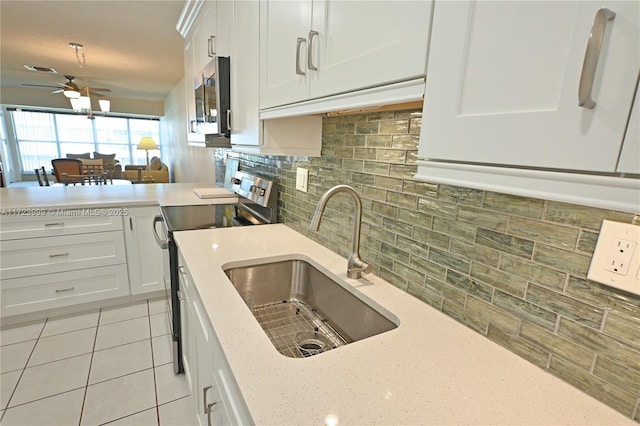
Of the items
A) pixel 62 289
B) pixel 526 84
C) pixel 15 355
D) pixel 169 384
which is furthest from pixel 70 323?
pixel 526 84

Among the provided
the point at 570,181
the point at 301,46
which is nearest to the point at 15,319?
the point at 301,46

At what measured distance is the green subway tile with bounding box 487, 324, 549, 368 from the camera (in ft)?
2.23

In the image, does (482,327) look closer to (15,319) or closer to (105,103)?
(15,319)

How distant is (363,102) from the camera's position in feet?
2.30

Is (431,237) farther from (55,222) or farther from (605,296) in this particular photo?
(55,222)

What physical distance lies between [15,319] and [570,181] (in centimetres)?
312

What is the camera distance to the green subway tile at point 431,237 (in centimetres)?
88

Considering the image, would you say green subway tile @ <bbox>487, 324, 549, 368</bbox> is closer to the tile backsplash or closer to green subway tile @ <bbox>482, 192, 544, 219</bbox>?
the tile backsplash

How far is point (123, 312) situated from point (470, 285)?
2.57 metres

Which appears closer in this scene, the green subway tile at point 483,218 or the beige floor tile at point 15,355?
the green subway tile at point 483,218

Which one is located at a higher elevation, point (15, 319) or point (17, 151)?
point (17, 151)

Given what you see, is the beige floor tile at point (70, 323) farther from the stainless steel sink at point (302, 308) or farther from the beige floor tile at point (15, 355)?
the stainless steel sink at point (302, 308)

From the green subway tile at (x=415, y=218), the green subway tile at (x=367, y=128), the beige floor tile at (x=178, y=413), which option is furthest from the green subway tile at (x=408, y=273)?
the beige floor tile at (x=178, y=413)

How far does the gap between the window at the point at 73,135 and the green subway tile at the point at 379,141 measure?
9869 millimetres
